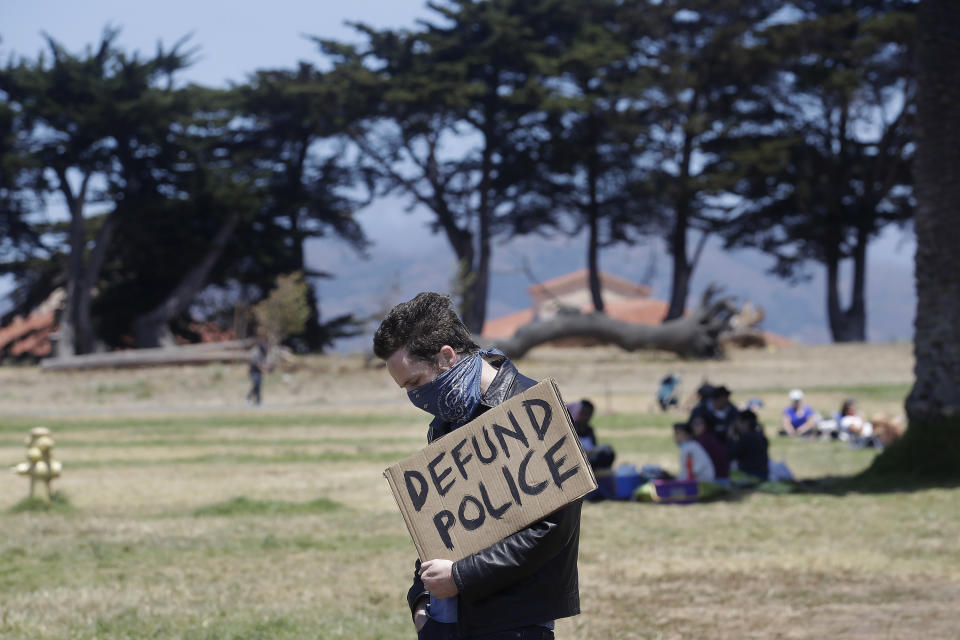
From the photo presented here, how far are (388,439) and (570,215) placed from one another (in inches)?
1136

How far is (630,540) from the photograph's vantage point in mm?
9836

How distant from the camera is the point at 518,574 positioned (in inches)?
129

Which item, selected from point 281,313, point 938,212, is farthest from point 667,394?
point 281,313

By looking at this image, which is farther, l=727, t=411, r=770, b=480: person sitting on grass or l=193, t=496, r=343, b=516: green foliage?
l=727, t=411, r=770, b=480: person sitting on grass

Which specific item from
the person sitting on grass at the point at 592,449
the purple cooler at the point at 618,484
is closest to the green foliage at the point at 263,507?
the person sitting on grass at the point at 592,449

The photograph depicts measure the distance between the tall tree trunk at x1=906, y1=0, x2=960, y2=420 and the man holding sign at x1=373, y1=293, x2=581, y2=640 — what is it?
1050 centimetres

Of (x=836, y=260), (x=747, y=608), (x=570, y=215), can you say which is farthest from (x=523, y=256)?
(x=747, y=608)

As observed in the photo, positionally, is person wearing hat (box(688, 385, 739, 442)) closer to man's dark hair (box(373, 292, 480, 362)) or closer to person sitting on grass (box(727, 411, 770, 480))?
person sitting on grass (box(727, 411, 770, 480))

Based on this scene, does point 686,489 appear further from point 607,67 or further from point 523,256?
point 607,67

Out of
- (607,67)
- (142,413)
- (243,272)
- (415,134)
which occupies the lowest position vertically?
(142,413)

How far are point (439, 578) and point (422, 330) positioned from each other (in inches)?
28.0

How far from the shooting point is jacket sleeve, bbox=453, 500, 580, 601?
324cm

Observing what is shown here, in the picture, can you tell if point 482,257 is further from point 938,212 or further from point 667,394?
point 938,212

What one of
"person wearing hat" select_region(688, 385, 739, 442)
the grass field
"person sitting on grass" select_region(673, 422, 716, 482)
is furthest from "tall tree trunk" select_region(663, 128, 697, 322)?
"person sitting on grass" select_region(673, 422, 716, 482)
